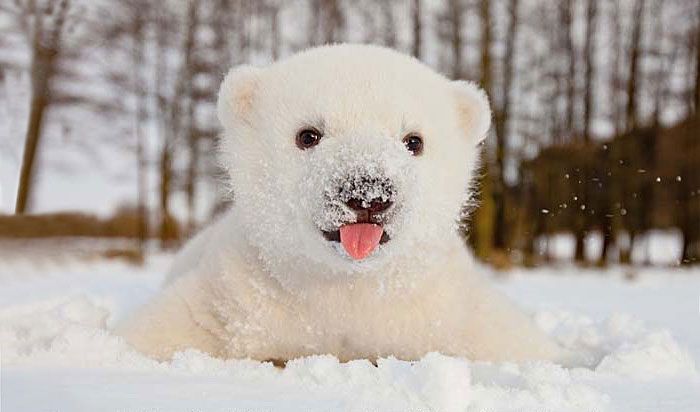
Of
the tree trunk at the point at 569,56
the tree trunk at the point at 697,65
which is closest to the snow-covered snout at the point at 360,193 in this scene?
the tree trunk at the point at 697,65

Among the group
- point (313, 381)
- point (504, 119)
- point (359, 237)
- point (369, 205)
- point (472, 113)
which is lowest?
point (313, 381)

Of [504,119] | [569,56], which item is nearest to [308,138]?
[504,119]

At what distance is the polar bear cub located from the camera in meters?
2.73

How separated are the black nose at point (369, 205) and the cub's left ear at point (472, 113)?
0.87 meters

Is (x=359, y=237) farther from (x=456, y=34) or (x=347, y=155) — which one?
(x=456, y=34)

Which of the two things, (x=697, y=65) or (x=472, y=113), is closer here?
(x=472, y=113)

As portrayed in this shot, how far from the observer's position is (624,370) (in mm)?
2943

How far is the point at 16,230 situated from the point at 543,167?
1206 cm

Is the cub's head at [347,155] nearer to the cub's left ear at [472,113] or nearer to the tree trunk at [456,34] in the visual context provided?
the cub's left ear at [472,113]

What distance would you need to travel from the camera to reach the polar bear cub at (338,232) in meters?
2.73

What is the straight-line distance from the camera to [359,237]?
8.66 ft

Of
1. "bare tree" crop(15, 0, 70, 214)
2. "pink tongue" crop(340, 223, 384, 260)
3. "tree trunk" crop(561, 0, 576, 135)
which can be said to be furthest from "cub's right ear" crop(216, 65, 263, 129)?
"tree trunk" crop(561, 0, 576, 135)

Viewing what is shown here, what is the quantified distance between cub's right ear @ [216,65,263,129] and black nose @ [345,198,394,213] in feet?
2.68

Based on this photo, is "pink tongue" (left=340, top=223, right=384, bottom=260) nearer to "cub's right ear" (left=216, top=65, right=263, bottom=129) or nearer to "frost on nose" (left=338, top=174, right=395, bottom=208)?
"frost on nose" (left=338, top=174, right=395, bottom=208)
